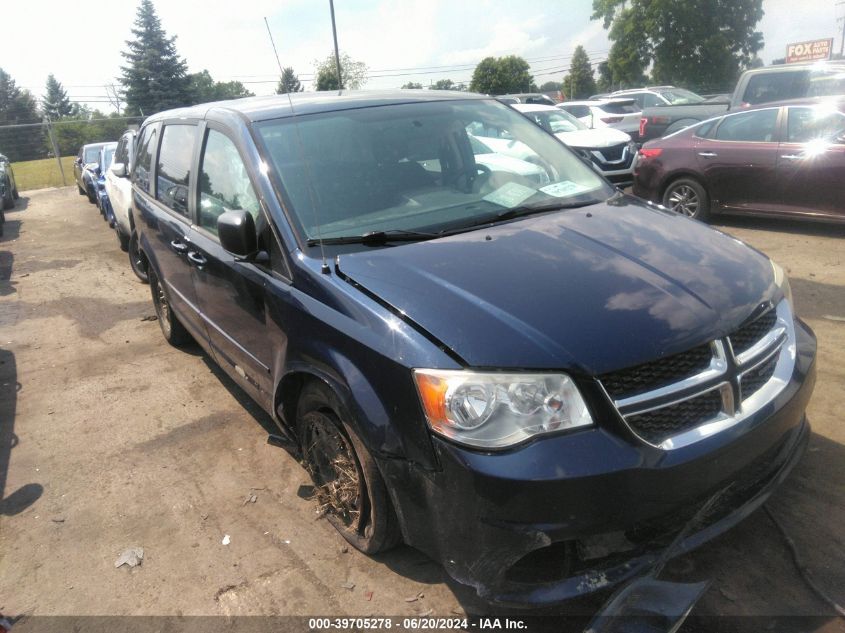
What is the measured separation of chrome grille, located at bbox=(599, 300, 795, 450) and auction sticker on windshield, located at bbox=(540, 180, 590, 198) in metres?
1.26

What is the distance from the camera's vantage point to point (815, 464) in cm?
323

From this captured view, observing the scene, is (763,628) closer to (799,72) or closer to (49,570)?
(49,570)

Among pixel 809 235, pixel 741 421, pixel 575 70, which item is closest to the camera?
pixel 741 421

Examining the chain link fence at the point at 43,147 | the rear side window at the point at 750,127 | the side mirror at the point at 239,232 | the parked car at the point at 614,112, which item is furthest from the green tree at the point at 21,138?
the side mirror at the point at 239,232

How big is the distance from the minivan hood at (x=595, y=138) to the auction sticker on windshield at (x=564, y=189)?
7911 mm

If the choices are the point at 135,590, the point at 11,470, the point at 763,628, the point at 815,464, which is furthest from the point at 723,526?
the point at 11,470

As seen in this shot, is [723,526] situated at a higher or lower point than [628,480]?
lower

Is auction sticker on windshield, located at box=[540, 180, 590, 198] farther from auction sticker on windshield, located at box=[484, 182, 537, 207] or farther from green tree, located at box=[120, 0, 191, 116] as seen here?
green tree, located at box=[120, 0, 191, 116]

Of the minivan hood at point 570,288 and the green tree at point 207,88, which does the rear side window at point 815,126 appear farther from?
the green tree at point 207,88

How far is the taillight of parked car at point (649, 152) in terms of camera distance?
8773 millimetres

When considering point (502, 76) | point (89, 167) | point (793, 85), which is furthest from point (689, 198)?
point (502, 76)

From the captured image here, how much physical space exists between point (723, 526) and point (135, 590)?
7.92 feet

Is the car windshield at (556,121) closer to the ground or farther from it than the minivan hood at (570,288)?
farther from it

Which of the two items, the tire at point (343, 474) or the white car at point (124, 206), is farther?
the white car at point (124, 206)
